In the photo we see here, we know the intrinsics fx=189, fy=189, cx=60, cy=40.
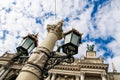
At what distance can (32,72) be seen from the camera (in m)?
4.77

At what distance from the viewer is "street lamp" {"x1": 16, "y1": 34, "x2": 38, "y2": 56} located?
614cm

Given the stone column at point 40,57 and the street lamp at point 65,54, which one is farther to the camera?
the street lamp at point 65,54

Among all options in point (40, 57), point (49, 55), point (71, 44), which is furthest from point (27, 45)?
point (71, 44)

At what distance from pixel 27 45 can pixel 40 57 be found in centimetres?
123

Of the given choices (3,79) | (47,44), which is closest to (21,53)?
(47,44)

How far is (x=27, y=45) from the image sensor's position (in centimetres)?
630

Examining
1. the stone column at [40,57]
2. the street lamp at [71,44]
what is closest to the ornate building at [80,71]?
the stone column at [40,57]

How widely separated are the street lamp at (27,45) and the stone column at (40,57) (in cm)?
58

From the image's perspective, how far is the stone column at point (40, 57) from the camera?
15.6ft

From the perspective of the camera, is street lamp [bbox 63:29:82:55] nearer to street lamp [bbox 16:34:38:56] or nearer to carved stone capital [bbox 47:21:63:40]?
carved stone capital [bbox 47:21:63:40]

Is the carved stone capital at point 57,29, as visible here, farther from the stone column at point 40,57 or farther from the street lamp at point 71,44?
the street lamp at point 71,44

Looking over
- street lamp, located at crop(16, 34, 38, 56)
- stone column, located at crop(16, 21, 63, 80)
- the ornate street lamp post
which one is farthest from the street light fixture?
street lamp, located at crop(16, 34, 38, 56)

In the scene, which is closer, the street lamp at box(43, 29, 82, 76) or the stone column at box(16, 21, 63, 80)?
the stone column at box(16, 21, 63, 80)

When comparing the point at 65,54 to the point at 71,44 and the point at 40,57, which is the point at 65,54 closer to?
the point at 71,44
